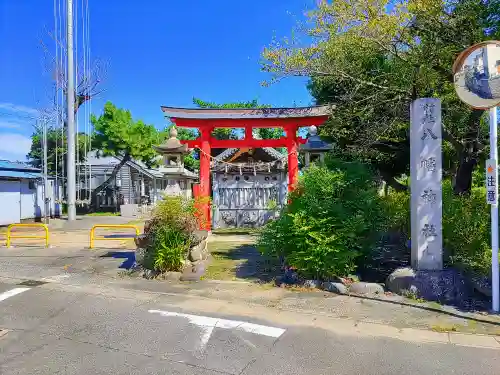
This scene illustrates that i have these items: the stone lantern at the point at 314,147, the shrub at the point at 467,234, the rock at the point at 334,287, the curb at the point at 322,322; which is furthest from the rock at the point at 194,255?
the stone lantern at the point at 314,147

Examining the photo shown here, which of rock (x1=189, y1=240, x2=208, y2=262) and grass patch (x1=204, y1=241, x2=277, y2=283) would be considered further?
rock (x1=189, y1=240, x2=208, y2=262)

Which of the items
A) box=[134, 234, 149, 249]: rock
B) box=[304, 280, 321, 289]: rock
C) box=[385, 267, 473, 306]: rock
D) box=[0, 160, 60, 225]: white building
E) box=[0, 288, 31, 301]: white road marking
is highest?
box=[0, 160, 60, 225]: white building

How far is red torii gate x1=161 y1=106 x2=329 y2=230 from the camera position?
541 inches

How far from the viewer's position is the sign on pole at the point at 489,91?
231 inches

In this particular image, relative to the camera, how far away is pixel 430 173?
705 cm

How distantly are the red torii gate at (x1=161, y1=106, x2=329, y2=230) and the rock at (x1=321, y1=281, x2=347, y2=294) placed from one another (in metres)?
6.28

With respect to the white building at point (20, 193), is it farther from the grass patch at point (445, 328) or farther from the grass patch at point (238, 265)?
the grass patch at point (445, 328)

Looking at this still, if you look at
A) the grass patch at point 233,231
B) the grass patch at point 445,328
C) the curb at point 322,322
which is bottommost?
the curb at point 322,322

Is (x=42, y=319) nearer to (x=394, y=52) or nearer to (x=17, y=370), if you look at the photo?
(x=17, y=370)

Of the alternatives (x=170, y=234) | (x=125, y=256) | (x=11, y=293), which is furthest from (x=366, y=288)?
(x=125, y=256)

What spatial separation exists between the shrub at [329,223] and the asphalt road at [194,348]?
2180 mm

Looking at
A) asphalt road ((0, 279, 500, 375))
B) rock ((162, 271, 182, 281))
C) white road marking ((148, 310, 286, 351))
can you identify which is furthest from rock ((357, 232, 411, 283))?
rock ((162, 271, 182, 281))

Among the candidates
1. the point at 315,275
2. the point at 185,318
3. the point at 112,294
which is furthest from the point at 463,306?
the point at 112,294

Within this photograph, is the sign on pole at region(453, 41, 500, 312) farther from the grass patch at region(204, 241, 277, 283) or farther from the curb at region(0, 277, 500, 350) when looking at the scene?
the grass patch at region(204, 241, 277, 283)
